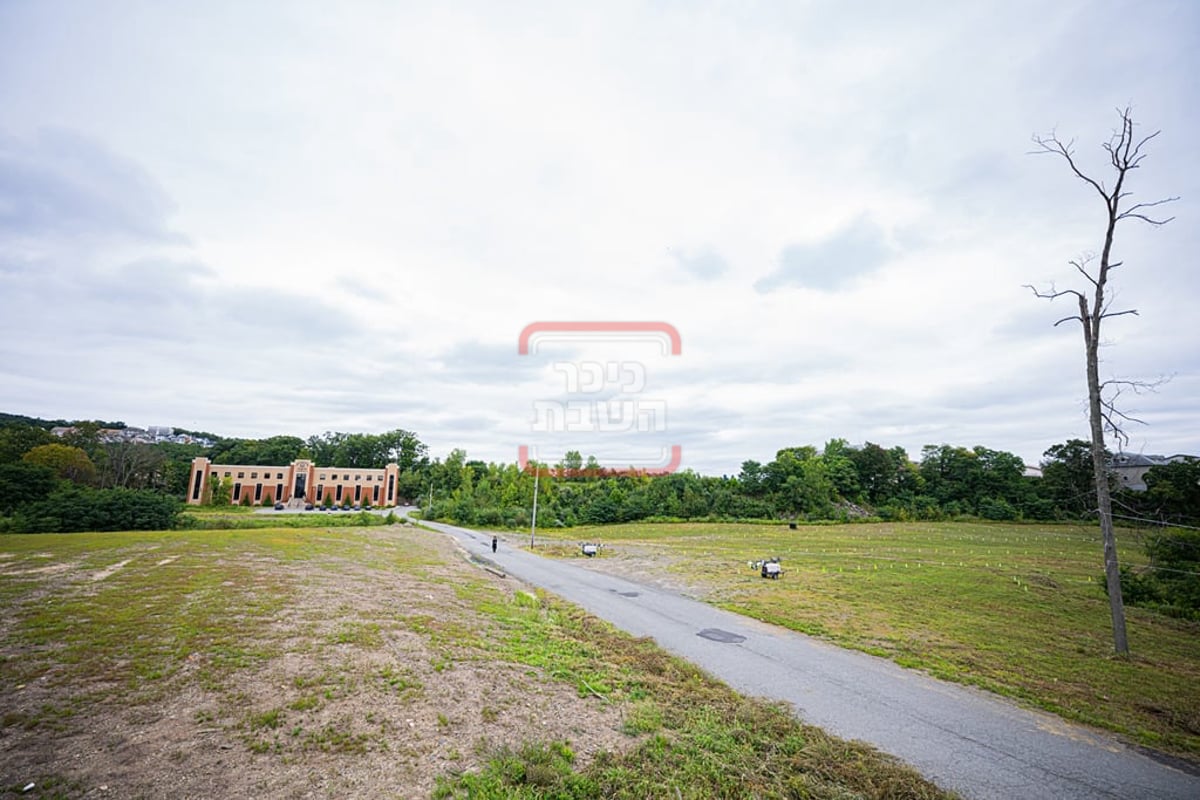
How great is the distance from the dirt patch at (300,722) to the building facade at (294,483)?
76.8 metres

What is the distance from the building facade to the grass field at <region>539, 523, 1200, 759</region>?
2611 inches

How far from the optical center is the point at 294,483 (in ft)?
249

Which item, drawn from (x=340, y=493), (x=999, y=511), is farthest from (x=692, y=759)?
(x=340, y=493)

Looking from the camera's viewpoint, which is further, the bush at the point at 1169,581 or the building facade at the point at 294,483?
the building facade at the point at 294,483

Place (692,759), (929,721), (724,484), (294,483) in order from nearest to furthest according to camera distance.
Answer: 1. (692,759)
2. (929,721)
3. (724,484)
4. (294,483)

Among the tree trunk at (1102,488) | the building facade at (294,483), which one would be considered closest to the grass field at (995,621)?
the tree trunk at (1102,488)

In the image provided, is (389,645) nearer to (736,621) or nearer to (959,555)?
(736,621)

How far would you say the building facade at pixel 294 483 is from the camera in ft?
227

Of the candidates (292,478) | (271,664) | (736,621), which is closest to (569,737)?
(271,664)

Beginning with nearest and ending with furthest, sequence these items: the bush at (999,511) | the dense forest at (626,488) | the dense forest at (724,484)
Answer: the dense forest at (626,488), the dense forest at (724,484), the bush at (999,511)

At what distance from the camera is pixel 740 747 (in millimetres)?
5344

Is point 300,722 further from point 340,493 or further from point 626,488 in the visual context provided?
point 340,493

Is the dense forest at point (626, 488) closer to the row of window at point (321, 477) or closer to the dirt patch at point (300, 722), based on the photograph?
the row of window at point (321, 477)

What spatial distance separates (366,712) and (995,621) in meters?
14.4
